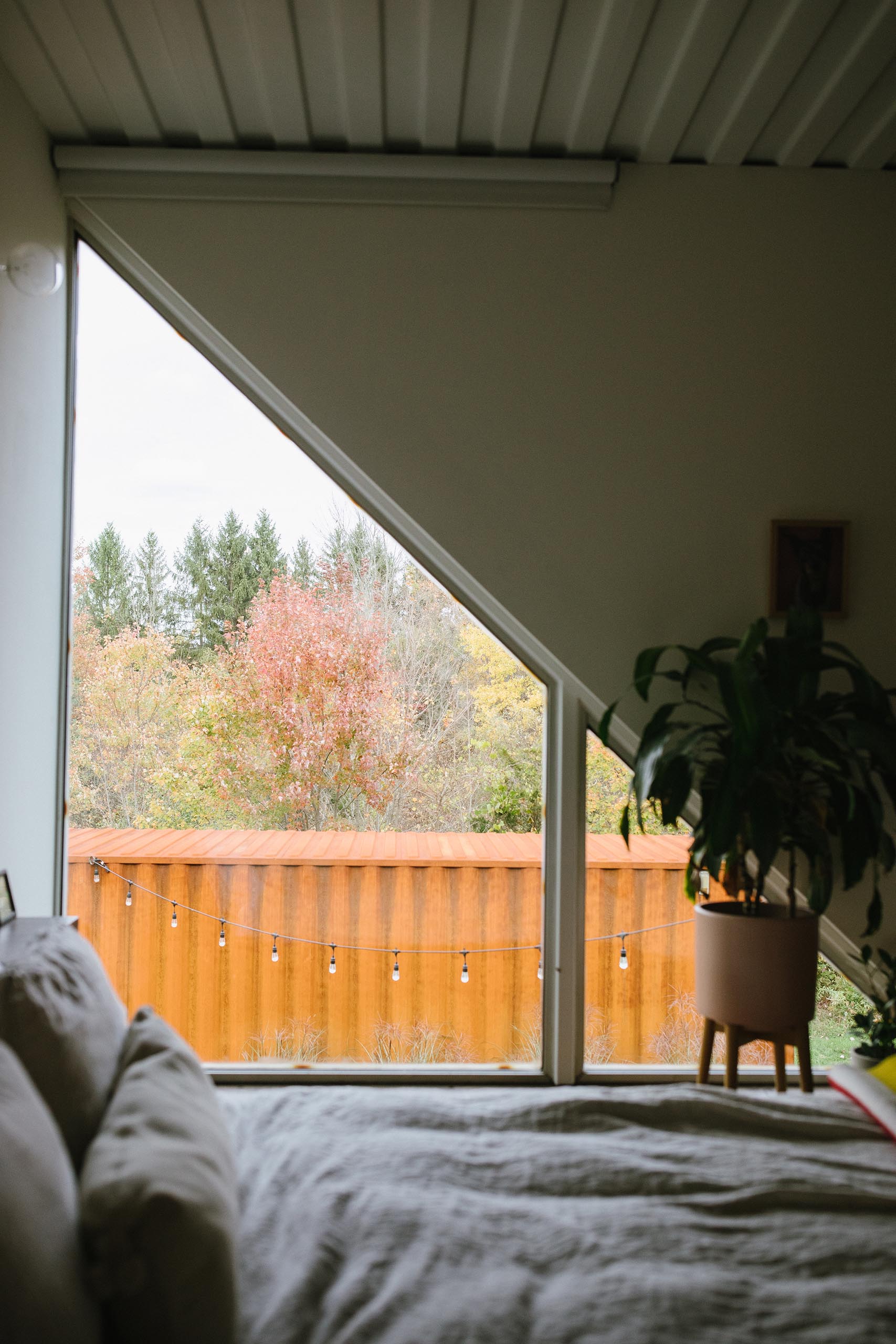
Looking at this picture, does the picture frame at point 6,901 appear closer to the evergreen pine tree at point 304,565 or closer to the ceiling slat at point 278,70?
the evergreen pine tree at point 304,565

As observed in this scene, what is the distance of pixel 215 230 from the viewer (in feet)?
9.51

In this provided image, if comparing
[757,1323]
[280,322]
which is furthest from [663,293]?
[757,1323]

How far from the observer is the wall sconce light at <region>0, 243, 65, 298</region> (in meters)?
2.15

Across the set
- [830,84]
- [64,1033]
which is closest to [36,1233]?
[64,1033]

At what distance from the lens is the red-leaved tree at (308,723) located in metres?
2.97

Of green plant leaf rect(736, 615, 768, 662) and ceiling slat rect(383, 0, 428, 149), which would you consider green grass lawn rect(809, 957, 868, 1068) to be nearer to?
green plant leaf rect(736, 615, 768, 662)

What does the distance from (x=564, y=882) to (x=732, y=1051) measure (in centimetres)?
70

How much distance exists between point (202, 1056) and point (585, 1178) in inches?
76.7

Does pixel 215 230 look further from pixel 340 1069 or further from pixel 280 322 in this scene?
pixel 340 1069

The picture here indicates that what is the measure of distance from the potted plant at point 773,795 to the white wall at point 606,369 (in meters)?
0.42

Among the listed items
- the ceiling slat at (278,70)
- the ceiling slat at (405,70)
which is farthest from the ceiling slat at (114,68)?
the ceiling slat at (405,70)

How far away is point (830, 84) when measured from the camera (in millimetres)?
2555

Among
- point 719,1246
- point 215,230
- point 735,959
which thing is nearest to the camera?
point 719,1246

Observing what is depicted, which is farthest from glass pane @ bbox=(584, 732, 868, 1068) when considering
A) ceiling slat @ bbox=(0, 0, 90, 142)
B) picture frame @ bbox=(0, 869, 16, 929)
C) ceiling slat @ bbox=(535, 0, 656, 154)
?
ceiling slat @ bbox=(0, 0, 90, 142)
